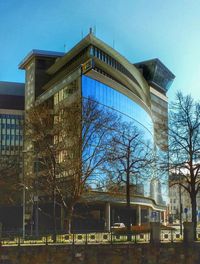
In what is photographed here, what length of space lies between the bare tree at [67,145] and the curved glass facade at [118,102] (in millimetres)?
26720

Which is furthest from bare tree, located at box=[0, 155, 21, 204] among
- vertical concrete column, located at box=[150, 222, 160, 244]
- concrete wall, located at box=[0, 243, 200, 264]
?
concrete wall, located at box=[0, 243, 200, 264]

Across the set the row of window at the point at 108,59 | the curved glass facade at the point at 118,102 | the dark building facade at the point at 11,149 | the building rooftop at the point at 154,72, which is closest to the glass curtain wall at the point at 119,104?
the curved glass facade at the point at 118,102

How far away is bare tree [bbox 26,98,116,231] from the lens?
50688 mm

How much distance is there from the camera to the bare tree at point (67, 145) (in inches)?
1996

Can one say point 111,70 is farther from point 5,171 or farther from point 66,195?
point 66,195

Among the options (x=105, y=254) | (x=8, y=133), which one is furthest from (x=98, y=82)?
(x=105, y=254)

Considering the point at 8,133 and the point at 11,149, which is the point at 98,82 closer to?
the point at 11,149

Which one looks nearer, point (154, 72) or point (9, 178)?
point (9, 178)

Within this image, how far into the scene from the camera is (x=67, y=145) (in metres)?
52.2

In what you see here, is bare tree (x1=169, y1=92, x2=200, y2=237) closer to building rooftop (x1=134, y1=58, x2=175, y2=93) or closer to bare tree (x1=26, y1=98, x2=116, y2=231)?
bare tree (x1=26, y1=98, x2=116, y2=231)

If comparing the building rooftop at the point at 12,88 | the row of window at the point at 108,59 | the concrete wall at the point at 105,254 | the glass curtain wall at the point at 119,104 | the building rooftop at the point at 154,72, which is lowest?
the concrete wall at the point at 105,254

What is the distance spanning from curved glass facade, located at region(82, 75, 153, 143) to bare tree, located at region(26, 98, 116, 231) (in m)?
26.7

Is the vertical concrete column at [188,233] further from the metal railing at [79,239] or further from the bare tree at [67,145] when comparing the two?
the bare tree at [67,145]

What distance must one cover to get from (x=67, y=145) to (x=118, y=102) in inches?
1983
